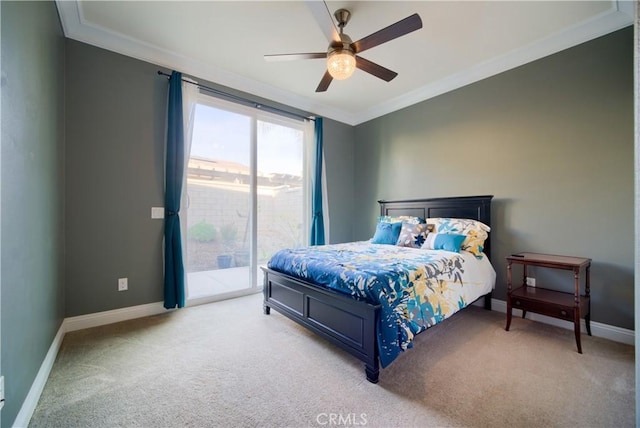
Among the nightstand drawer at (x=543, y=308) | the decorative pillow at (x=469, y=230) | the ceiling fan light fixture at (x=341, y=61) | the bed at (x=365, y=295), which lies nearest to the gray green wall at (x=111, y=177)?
the bed at (x=365, y=295)

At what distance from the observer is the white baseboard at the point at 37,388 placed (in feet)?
4.53

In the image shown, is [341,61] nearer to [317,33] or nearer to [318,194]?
[317,33]

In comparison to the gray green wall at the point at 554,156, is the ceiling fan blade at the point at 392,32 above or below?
above

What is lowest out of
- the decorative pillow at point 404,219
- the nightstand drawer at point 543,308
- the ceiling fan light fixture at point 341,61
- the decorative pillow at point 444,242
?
the nightstand drawer at point 543,308

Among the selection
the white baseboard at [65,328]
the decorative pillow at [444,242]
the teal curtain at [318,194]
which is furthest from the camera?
the teal curtain at [318,194]

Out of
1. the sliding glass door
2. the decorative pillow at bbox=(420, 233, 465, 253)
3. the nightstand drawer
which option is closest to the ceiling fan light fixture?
the sliding glass door

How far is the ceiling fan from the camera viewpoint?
191 cm

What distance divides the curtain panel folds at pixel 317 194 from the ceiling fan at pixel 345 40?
190cm

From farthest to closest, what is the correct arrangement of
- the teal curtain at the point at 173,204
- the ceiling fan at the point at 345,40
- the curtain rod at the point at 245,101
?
the curtain rod at the point at 245,101 → the teal curtain at the point at 173,204 → the ceiling fan at the point at 345,40

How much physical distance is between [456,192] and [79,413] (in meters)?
4.07

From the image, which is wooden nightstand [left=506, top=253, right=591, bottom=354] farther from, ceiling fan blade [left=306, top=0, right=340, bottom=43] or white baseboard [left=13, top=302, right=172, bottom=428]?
white baseboard [left=13, top=302, right=172, bottom=428]

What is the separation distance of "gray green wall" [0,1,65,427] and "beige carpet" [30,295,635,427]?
0.35m

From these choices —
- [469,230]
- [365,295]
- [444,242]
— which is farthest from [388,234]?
[365,295]
